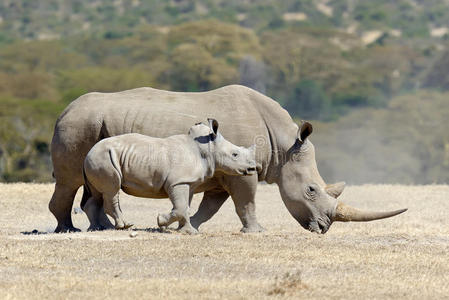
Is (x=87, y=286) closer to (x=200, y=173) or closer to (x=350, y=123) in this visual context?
(x=200, y=173)

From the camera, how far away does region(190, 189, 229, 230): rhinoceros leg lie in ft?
51.2

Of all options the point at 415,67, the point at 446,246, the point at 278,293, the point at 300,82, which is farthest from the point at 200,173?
the point at 415,67

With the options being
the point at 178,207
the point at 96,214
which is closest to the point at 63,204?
the point at 96,214

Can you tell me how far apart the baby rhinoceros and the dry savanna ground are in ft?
1.60

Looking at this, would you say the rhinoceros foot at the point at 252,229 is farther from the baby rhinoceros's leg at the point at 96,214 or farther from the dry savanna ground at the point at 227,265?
the baby rhinoceros's leg at the point at 96,214

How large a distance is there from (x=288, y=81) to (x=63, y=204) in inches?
1877

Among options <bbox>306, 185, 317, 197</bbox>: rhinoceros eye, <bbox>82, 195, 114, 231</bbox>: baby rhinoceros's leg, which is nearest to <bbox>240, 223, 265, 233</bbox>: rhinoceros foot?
<bbox>306, 185, 317, 197</bbox>: rhinoceros eye

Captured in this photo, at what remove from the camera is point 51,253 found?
40.5 feet

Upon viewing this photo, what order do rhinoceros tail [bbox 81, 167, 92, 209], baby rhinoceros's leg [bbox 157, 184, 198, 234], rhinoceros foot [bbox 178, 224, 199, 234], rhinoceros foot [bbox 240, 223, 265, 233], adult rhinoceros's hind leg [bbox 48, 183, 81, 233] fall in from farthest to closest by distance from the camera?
adult rhinoceros's hind leg [bbox 48, 183, 81, 233]
rhinoceros foot [bbox 240, 223, 265, 233]
rhinoceros tail [bbox 81, 167, 92, 209]
rhinoceros foot [bbox 178, 224, 199, 234]
baby rhinoceros's leg [bbox 157, 184, 198, 234]

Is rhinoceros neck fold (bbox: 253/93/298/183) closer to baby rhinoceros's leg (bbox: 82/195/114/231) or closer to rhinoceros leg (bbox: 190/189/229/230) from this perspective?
rhinoceros leg (bbox: 190/189/229/230)

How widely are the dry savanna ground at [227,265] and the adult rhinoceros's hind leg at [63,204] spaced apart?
1746mm

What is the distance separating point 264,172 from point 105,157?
8.13ft

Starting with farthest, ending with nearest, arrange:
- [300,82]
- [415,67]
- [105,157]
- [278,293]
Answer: [415,67]
[300,82]
[105,157]
[278,293]

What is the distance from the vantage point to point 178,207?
1398cm
